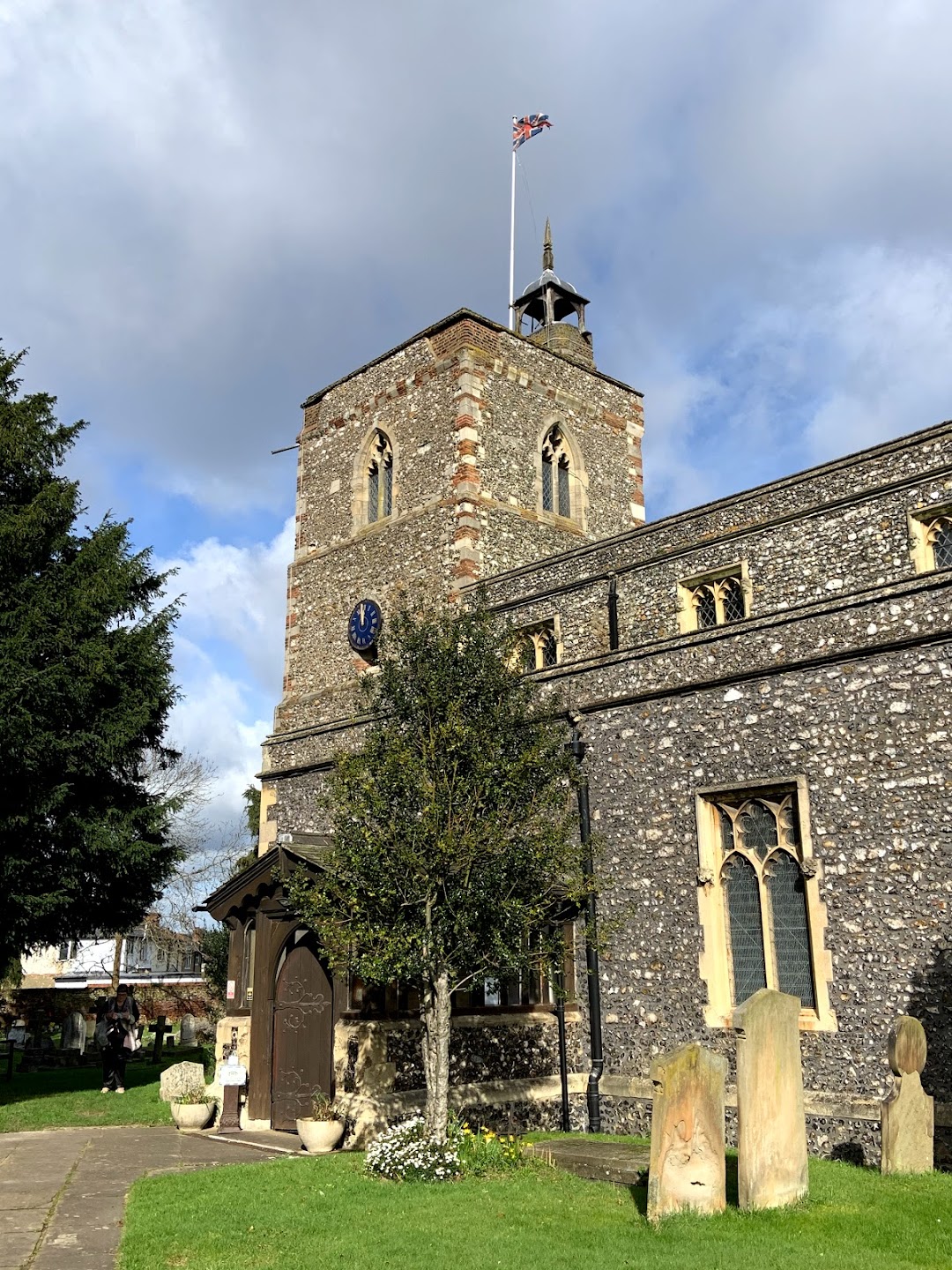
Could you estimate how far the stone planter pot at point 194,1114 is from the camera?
14134mm

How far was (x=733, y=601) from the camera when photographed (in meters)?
14.1

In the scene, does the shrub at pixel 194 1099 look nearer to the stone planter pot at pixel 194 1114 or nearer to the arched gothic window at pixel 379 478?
the stone planter pot at pixel 194 1114

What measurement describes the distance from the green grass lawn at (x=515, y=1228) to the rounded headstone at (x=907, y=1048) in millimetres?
876

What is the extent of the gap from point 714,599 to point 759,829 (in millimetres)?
3446

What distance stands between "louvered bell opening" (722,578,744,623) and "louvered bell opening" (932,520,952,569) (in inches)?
96.4

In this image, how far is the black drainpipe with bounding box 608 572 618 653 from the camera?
1504 centimetres

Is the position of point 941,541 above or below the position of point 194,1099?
above

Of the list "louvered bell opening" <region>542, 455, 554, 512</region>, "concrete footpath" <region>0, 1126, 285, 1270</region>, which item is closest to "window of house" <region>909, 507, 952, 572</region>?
"louvered bell opening" <region>542, 455, 554, 512</region>

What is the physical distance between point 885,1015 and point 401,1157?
15.9ft

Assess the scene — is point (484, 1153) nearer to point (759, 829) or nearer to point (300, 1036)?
point (300, 1036)

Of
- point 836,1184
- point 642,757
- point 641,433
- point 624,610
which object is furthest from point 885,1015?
point 641,433

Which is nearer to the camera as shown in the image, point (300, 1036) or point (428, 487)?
point (300, 1036)

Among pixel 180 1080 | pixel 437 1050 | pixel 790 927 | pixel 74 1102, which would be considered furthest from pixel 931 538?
pixel 74 1102

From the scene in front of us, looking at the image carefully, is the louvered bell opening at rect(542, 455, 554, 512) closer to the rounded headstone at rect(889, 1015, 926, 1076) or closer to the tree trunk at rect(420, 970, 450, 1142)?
the tree trunk at rect(420, 970, 450, 1142)
